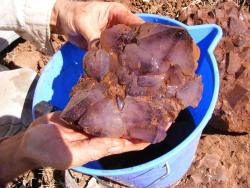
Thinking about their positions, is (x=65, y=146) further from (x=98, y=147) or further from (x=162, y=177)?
(x=162, y=177)

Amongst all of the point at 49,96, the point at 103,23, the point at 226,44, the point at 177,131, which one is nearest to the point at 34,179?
the point at 49,96

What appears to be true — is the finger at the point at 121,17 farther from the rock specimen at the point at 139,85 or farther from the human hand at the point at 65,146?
the human hand at the point at 65,146

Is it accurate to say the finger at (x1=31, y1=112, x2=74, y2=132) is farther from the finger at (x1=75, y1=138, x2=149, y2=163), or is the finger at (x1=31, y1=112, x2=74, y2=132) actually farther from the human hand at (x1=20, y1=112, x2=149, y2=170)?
the finger at (x1=75, y1=138, x2=149, y2=163)

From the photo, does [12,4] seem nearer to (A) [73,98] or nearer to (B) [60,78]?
(B) [60,78]

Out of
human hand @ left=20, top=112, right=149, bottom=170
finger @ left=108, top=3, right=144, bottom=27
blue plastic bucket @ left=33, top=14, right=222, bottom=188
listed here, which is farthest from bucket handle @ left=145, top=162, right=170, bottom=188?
finger @ left=108, top=3, right=144, bottom=27

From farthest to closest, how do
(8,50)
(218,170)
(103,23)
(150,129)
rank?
1. (8,50)
2. (218,170)
3. (103,23)
4. (150,129)

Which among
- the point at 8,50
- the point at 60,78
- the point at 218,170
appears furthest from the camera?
the point at 8,50

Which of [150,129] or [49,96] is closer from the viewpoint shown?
[150,129]

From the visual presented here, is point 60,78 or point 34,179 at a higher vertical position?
point 60,78

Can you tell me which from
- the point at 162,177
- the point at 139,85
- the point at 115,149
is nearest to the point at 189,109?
the point at 162,177
